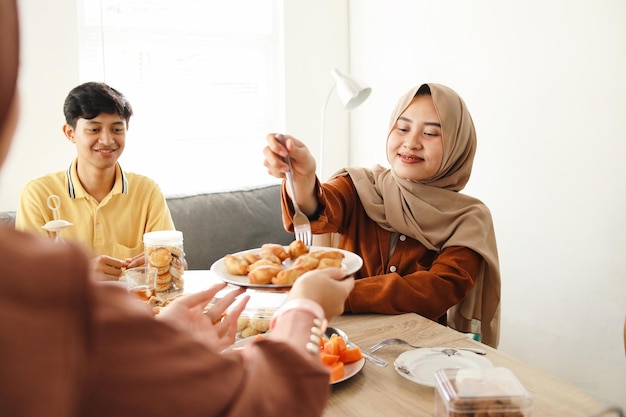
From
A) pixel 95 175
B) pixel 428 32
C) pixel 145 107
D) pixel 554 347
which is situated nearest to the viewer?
pixel 95 175

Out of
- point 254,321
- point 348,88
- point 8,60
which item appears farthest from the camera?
point 348,88

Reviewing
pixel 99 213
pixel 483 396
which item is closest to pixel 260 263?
pixel 483 396

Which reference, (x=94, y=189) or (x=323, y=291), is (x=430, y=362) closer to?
(x=323, y=291)

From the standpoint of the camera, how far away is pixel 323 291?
2.91 ft

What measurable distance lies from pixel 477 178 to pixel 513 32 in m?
0.73

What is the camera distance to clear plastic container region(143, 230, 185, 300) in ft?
5.49

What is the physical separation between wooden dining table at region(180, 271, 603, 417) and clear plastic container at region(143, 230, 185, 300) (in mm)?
541

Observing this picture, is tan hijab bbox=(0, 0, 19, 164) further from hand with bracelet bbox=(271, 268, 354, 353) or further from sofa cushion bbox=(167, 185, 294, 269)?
sofa cushion bbox=(167, 185, 294, 269)

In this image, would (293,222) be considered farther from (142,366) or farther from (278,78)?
(278,78)

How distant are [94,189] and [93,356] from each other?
6.76 feet

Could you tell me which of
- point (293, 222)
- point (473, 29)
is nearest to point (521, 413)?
point (293, 222)

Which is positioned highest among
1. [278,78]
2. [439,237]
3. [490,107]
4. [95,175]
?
[278,78]

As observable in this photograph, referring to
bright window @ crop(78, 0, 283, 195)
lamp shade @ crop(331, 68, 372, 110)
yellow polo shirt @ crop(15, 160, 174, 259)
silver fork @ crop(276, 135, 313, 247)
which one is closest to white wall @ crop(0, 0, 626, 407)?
bright window @ crop(78, 0, 283, 195)

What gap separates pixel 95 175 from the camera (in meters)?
2.40
